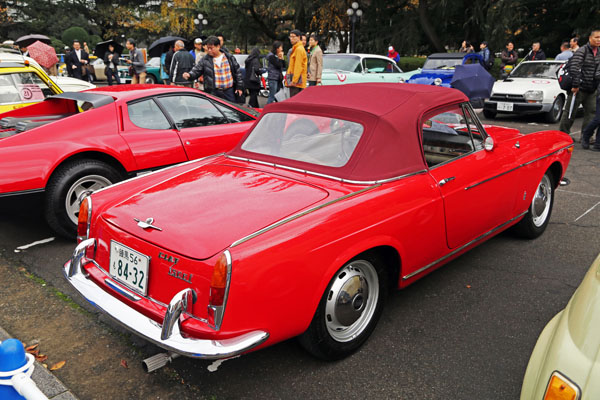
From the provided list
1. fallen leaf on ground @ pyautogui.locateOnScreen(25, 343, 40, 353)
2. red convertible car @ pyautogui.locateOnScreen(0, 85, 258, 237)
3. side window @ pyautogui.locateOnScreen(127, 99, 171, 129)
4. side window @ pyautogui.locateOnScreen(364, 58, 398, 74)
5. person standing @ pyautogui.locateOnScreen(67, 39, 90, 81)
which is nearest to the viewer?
fallen leaf on ground @ pyautogui.locateOnScreen(25, 343, 40, 353)

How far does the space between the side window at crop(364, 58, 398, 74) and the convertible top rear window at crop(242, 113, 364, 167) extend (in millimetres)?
9470

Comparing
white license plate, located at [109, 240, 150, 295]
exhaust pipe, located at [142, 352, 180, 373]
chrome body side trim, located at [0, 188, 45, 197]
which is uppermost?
chrome body side trim, located at [0, 188, 45, 197]

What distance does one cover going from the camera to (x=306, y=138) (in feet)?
11.0

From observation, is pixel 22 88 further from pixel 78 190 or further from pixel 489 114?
pixel 489 114

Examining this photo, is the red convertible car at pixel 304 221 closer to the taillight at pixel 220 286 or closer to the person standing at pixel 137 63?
the taillight at pixel 220 286

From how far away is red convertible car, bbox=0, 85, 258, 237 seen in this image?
429 centimetres

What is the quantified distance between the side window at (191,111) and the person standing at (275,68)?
17.3 feet

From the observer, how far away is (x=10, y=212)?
430 cm

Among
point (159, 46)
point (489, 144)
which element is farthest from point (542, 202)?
point (159, 46)

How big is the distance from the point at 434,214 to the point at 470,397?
111cm

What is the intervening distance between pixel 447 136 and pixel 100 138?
316cm

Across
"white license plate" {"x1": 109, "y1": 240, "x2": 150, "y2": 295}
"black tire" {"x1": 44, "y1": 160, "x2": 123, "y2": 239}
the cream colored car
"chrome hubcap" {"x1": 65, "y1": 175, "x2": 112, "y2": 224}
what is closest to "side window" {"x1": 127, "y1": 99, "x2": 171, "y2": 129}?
"black tire" {"x1": 44, "y1": 160, "x2": 123, "y2": 239}

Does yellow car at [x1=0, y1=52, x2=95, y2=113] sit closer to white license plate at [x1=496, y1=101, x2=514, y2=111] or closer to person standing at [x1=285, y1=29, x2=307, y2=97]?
person standing at [x1=285, y1=29, x2=307, y2=97]

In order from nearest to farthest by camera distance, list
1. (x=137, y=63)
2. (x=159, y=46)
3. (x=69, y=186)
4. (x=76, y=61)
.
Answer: (x=69, y=186)
(x=137, y=63)
(x=159, y=46)
(x=76, y=61)
